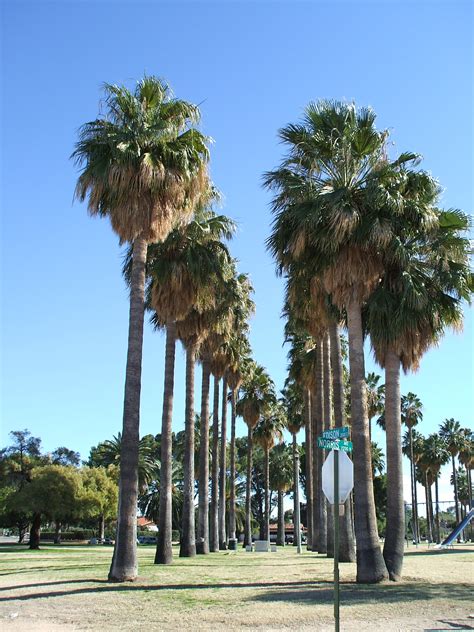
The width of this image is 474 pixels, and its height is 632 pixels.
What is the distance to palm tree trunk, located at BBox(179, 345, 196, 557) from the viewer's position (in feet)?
102

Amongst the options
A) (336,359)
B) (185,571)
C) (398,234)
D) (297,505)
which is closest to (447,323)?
(398,234)

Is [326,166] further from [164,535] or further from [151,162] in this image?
[164,535]

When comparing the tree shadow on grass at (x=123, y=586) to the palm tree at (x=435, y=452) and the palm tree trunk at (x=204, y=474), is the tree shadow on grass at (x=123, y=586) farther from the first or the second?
the palm tree at (x=435, y=452)

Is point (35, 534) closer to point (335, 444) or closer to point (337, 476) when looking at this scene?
point (335, 444)

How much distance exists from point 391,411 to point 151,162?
33.1 ft

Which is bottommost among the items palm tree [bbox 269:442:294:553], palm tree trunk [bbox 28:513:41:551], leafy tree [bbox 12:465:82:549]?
palm tree trunk [bbox 28:513:41:551]

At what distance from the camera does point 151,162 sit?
64.6 ft

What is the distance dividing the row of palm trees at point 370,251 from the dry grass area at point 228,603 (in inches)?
95.5

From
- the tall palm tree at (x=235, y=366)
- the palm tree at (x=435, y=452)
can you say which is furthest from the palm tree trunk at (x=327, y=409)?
the palm tree at (x=435, y=452)

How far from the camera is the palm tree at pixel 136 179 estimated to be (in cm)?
1927

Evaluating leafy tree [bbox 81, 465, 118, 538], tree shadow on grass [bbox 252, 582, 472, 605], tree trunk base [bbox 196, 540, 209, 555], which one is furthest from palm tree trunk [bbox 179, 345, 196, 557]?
leafy tree [bbox 81, 465, 118, 538]

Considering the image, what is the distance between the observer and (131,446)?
18.9 metres

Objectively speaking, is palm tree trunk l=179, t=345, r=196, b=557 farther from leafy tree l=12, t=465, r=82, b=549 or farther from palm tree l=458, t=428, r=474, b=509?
palm tree l=458, t=428, r=474, b=509

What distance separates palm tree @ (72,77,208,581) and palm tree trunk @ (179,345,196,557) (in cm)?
1140
